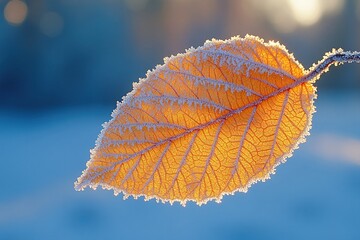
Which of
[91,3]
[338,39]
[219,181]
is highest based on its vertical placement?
[91,3]

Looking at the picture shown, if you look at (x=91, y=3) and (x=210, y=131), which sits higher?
(x=91, y=3)

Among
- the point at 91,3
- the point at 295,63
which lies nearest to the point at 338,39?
the point at 91,3

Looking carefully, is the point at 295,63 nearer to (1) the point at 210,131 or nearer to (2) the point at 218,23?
(1) the point at 210,131

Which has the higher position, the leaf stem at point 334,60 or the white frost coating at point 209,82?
the white frost coating at point 209,82

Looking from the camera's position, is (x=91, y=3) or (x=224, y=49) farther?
(x=91, y=3)

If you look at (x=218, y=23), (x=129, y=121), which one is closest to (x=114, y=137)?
(x=129, y=121)

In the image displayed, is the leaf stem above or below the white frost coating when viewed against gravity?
below

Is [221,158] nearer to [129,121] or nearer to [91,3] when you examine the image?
[129,121]
